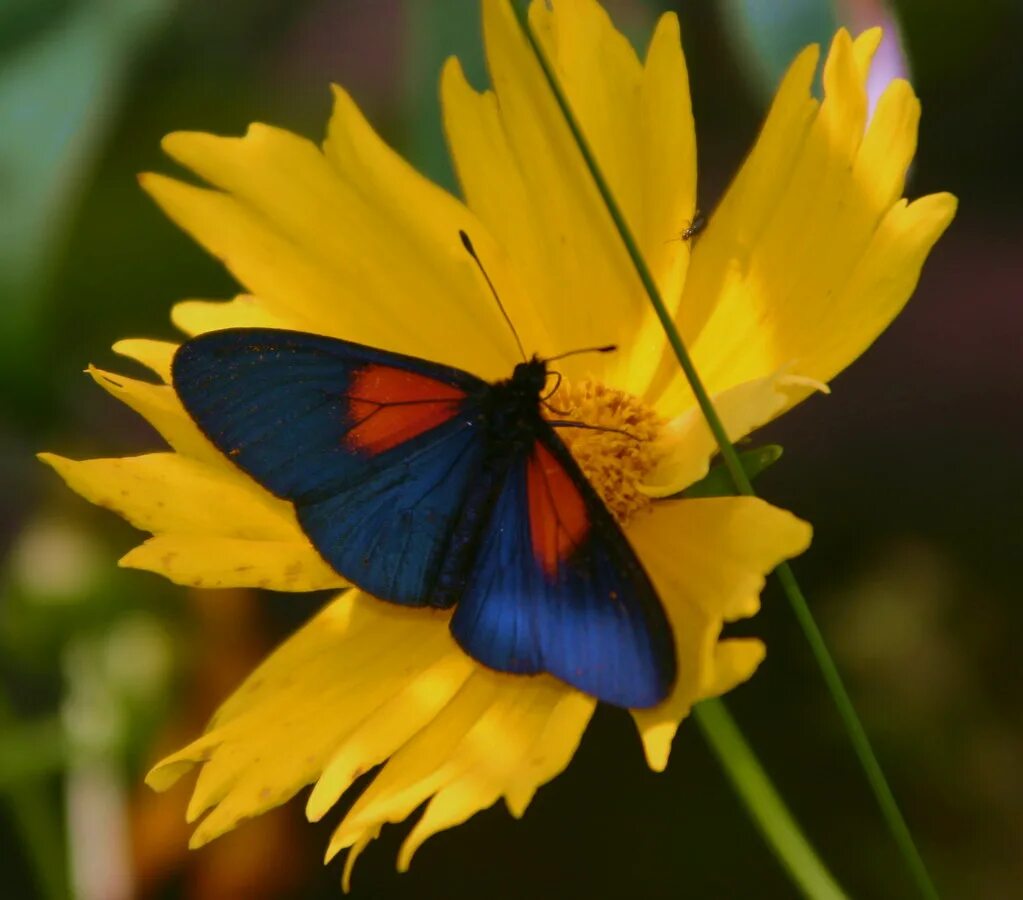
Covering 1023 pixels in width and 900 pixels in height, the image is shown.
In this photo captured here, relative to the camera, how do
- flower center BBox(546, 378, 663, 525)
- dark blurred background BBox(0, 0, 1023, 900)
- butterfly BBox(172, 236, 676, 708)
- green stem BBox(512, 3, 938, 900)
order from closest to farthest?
green stem BBox(512, 3, 938, 900), butterfly BBox(172, 236, 676, 708), flower center BBox(546, 378, 663, 525), dark blurred background BBox(0, 0, 1023, 900)

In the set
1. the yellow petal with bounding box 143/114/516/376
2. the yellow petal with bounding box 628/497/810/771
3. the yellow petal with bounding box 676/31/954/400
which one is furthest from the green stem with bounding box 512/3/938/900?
the yellow petal with bounding box 143/114/516/376

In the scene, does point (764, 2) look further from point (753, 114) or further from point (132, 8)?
point (753, 114)

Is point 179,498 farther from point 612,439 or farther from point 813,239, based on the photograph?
point 813,239

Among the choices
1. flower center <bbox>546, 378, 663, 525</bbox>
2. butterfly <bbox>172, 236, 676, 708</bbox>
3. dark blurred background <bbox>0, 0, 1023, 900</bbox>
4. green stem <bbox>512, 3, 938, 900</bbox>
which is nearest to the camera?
green stem <bbox>512, 3, 938, 900</bbox>

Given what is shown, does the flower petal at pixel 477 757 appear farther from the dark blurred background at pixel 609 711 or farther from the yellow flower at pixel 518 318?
the dark blurred background at pixel 609 711

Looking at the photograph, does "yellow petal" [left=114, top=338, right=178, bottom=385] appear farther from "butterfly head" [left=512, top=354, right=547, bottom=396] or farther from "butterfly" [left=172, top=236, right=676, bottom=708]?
"butterfly head" [left=512, top=354, right=547, bottom=396]

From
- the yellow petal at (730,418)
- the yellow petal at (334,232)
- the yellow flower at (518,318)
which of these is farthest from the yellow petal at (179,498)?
the yellow petal at (730,418)

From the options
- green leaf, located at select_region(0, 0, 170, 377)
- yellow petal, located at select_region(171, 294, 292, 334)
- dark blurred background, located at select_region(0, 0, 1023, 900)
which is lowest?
dark blurred background, located at select_region(0, 0, 1023, 900)
